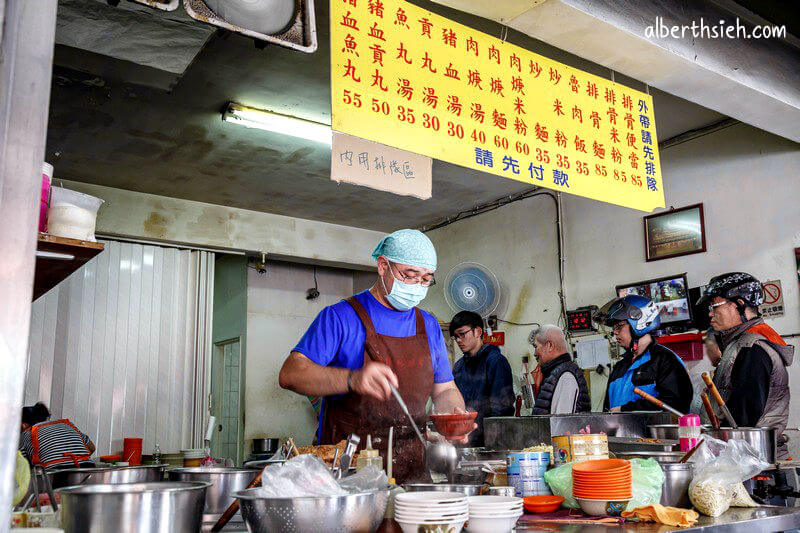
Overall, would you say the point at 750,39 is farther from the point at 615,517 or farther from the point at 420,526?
the point at 420,526

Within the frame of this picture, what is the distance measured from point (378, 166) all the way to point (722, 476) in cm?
179

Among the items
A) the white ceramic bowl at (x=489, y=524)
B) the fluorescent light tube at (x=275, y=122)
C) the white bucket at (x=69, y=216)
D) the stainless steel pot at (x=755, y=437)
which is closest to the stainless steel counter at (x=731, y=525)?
the white ceramic bowl at (x=489, y=524)

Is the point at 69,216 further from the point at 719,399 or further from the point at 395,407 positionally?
the point at 719,399

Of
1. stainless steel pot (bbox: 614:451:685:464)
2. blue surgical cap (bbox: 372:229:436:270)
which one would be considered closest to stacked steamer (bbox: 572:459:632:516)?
stainless steel pot (bbox: 614:451:685:464)

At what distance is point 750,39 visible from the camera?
4176mm

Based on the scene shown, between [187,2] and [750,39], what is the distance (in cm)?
365

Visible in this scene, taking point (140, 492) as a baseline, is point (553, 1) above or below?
above

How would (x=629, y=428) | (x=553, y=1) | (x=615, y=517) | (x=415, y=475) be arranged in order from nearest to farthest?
1. (x=615, y=517)
2. (x=415, y=475)
3. (x=553, y=1)
4. (x=629, y=428)

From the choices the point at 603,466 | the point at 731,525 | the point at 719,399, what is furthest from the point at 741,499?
the point at 719,399

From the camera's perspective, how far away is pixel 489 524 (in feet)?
5.54

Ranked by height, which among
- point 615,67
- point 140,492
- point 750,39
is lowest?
point 140,492

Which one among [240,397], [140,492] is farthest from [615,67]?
[240,397]

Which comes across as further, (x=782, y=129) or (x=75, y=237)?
(x=782, y=129)

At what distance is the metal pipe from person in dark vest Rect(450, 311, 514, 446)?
4527 mm
